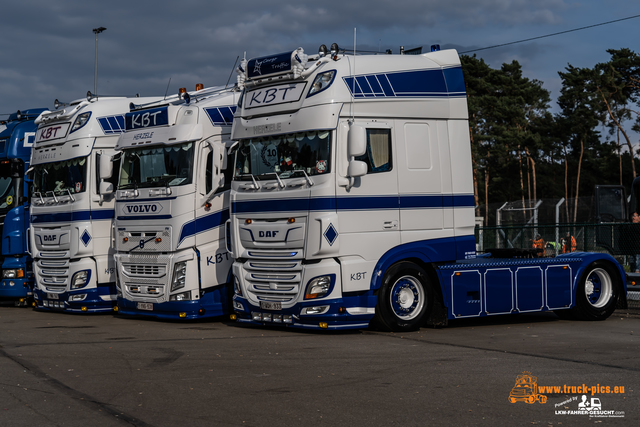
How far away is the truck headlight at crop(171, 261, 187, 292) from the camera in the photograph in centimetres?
1334

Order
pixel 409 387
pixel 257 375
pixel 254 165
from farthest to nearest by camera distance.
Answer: pixel 254 165, pixel 257 375, pixel 409 387

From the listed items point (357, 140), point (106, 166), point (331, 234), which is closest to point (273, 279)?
point (331, 234)

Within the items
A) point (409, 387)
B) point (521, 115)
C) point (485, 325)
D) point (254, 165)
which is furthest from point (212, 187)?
point (521, 115)

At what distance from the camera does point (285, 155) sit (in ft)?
39.1

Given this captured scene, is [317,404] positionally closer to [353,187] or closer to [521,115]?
[353,187]

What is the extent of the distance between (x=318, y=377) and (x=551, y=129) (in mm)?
64676

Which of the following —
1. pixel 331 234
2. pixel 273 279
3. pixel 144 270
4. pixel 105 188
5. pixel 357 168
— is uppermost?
pixel 105 188

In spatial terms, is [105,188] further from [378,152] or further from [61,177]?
[378,152]

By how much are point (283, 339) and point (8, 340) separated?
4058 millimetres

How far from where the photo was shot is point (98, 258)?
15375mm

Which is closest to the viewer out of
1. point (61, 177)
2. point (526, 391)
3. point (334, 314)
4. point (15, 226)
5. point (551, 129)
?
point (526, 391)

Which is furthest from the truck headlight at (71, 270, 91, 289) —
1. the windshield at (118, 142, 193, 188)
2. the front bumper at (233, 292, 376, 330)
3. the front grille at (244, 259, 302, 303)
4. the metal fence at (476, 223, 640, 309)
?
the metal fence at (476, 223, 640, 309)

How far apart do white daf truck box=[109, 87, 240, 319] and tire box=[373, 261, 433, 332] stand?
3180 mm

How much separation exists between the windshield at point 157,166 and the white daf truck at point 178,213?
17 mm
